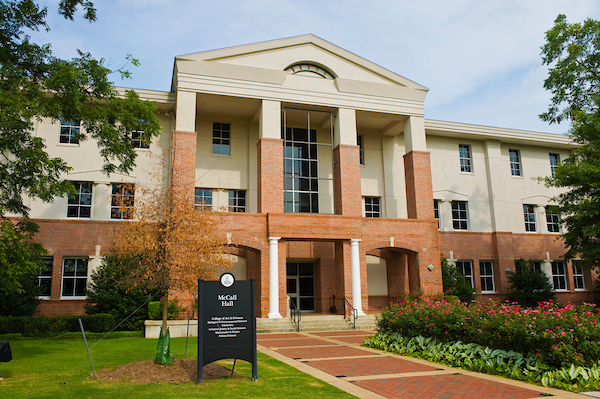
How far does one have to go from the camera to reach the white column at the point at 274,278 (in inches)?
866

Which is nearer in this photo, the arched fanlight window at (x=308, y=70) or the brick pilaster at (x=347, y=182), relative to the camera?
the brick pilaster at (x=347, y=182)

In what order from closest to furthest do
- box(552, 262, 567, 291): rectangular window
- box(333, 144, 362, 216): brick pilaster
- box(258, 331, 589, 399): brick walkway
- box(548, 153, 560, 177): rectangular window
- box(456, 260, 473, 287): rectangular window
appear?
box(258, 331, 589, 399): brick walkway, box(333, 144, 362, 216): brick pilaster, box(456, 260, 473, 287): rectangular window, box(552, 262, 567, 291): rectangular window, box(548, 153, 560, 177): rectangular window

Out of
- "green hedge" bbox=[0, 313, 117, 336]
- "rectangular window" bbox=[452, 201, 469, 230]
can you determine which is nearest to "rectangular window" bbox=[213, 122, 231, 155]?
"green hedge" bbox=[0, 313, 117, 336]

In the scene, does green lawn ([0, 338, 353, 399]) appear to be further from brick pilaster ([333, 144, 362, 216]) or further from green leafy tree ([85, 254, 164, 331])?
brick pilaster ([333, 144, 362, 216])

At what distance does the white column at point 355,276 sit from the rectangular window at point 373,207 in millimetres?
4851

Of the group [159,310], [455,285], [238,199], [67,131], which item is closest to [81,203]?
[67,131]

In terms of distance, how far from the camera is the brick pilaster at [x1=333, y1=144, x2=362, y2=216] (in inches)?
966

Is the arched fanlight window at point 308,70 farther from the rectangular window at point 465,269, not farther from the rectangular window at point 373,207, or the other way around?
the rectangular window at point 465,269

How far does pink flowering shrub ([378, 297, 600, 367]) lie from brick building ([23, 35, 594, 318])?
1001 cm

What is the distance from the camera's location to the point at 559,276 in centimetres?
3197

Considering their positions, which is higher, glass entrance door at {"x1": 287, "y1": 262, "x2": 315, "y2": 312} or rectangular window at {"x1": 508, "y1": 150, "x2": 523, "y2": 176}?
rectangular window at {"x1": 508, "y1": 150, "x2": 523, "y2": 176}

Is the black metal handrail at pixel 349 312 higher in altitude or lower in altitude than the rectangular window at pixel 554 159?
lower

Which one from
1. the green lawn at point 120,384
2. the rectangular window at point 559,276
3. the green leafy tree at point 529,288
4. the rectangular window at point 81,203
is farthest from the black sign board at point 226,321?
the rectangular window at point 559,276

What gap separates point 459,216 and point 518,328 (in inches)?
829
